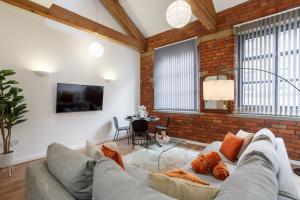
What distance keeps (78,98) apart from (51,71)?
827mm

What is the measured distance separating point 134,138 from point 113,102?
4.17ft

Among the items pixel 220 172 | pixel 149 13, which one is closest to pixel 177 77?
pixel 149 13

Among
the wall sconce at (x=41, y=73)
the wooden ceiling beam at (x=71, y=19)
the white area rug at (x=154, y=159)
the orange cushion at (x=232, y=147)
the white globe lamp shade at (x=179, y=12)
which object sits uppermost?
the wooden ceiling beam at (x=71, y=19)

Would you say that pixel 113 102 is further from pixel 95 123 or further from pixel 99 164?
pixel 99 164

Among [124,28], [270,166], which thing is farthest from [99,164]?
[124,28]

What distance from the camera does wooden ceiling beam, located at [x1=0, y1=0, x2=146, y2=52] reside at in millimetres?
3195

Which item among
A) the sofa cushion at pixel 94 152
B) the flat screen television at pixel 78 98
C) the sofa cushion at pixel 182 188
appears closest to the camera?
the sofa cushion at pixel 182 188

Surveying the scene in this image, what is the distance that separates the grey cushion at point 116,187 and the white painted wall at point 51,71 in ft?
10.3

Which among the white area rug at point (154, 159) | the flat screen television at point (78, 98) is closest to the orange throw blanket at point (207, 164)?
the white area rug at point (154, 159)

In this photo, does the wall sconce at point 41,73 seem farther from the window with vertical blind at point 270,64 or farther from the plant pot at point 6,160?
the window with vertical blind at point 270,64

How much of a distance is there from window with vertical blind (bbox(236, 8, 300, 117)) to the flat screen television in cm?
341

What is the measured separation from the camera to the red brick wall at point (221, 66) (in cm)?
324

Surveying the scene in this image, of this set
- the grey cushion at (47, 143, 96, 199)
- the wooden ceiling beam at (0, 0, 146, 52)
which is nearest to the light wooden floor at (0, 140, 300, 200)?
the grey cushion at (47, 143, 96, 199)

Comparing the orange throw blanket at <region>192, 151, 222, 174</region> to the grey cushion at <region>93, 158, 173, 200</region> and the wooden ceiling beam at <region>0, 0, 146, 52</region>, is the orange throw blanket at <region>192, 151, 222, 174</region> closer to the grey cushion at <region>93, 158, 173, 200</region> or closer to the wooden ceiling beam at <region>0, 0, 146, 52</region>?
the grey cushion at <region>93, 158, 173, 200</region>
